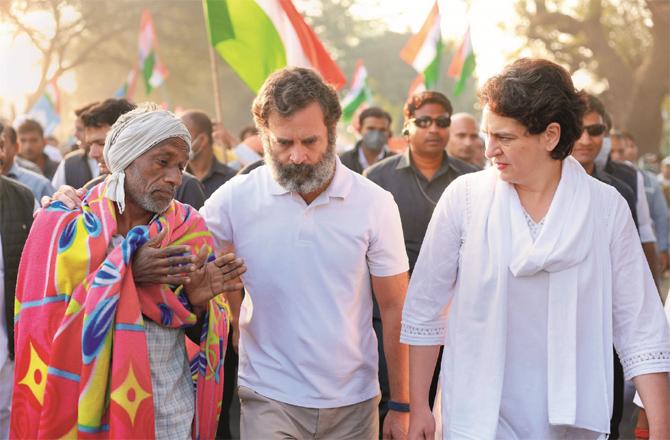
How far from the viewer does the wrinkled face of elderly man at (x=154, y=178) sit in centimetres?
376

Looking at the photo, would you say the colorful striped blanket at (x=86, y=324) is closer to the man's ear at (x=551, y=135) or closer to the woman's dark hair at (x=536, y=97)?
the woman's dark hair at (x=536, y=97)

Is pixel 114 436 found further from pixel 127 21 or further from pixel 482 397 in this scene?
pixel 127 21

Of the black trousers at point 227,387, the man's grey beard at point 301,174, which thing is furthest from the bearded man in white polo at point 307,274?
the black trousers at point 227,387

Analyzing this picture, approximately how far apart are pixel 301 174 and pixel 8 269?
165 centimetres

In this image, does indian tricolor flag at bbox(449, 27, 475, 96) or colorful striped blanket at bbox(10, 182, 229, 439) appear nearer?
colorful striped blanket at bbox(10, 182, 229, 439)

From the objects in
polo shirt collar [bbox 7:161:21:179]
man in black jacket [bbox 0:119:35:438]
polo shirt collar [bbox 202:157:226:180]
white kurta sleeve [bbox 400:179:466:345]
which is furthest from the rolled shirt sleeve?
polo shirt collar [bbox 202:157:226:180]

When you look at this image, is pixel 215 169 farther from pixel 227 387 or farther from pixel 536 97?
pixel 536 97

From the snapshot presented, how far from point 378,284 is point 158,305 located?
109 cm

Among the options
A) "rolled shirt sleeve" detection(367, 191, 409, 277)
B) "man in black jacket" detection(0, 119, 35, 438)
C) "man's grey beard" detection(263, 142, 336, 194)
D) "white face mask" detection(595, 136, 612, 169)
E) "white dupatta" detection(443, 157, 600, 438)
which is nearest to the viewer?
"white dupatta" detection(443, 157, 600, 438)

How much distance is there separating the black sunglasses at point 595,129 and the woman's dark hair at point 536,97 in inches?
118

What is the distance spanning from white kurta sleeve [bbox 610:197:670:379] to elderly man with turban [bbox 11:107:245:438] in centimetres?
140

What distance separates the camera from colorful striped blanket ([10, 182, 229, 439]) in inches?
141

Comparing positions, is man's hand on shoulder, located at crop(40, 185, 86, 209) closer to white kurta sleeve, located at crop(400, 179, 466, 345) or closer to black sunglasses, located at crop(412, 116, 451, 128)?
white kurta sleeve, located at crop(400, 179, 466, 345)

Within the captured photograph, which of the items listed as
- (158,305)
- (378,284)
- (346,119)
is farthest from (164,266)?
(346,119)
